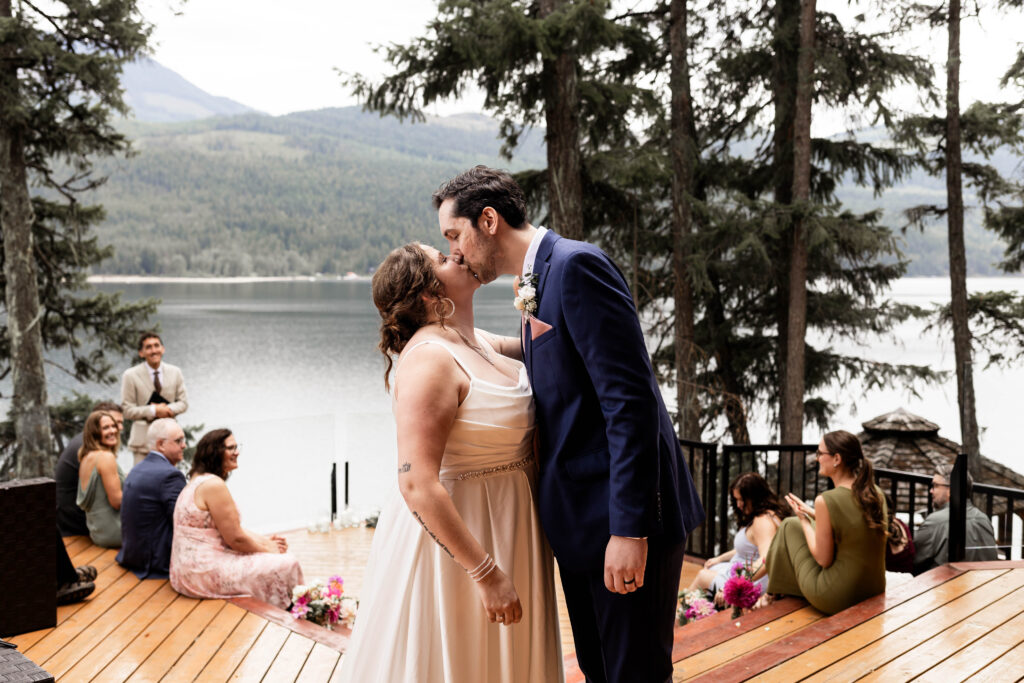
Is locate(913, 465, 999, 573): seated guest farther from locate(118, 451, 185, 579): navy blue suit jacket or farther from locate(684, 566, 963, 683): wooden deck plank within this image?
locate(118, 451, 185, 579): navy blue suit jacket

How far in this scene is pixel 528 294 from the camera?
193cm

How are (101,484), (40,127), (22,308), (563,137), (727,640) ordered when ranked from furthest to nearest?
(22,308)
(563,137)
(40,127)
(101,484)
(727,640)

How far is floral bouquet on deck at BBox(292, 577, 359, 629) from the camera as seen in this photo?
13.9ft

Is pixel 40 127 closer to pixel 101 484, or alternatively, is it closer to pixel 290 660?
pixel 101 484

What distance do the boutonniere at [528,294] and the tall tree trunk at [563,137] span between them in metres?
7.56

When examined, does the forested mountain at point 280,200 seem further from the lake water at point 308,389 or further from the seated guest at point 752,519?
the seated guest at point 752,519

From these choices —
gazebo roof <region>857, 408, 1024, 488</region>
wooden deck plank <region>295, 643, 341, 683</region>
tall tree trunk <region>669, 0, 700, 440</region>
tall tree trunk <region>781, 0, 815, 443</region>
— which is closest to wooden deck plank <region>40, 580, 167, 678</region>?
wooden deck plank <region>295, 643, 341, 683</region>

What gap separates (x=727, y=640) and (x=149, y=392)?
4.43 metres

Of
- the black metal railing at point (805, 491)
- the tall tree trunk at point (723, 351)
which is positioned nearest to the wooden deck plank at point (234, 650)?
the black metal railing at point (805, 491)

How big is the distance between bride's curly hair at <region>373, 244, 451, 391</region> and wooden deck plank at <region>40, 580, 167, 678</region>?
2285 mm

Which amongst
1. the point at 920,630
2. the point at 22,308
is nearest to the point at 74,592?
the point at 920,630

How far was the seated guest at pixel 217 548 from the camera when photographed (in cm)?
432

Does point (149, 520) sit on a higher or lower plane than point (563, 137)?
lower

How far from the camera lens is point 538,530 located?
2162 millimetres
